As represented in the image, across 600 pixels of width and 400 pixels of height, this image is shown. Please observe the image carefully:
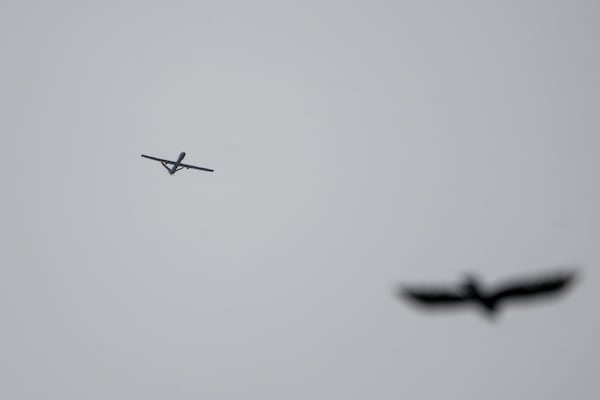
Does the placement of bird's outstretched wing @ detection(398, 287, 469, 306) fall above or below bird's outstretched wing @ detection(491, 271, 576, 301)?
below

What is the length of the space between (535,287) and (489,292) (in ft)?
4.40

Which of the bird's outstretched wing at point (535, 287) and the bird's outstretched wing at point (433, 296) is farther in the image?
the bird's outstretched wing at point (433, 296)

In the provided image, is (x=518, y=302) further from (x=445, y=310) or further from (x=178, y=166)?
(x=178, y=166)

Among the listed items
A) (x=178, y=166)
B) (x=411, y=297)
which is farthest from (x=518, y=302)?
(x=178, y=166)

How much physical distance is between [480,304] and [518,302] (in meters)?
1.25

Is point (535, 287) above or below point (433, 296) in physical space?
above

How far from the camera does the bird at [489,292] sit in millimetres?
14531

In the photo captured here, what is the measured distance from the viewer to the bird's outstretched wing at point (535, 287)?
1433cm

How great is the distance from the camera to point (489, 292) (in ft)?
51.1

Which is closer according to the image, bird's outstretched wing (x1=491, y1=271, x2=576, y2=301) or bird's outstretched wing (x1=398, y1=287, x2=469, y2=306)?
bird's outstretched wing (x1=491, y1=271, x2=576, y2=301)

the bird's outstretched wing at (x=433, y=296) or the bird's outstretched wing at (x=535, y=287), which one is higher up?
the bird's outstretched wing at (x=535, y=287)

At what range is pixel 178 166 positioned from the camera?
58.2 meters

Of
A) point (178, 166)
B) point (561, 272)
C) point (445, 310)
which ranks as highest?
point (178, 166)

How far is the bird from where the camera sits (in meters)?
14.5
